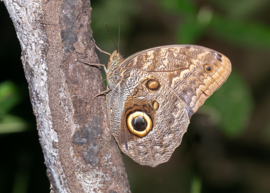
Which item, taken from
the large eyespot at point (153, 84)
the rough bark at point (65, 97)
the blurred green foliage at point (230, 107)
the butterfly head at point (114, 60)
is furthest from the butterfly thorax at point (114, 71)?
the blurred green foliage at point (230, 107)

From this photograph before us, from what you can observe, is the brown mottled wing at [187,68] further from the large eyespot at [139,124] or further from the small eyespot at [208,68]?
the large eyespot at [139,124]

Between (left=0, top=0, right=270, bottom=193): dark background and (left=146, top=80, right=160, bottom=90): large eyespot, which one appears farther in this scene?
(left=0, top=0, right=270, bottom=193): dark background

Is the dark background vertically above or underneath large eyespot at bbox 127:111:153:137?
above

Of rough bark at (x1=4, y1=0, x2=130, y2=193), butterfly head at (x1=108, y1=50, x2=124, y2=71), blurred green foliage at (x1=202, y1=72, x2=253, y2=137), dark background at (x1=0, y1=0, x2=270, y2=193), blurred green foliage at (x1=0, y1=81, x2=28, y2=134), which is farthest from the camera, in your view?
blurred green foliage at (x1=202, y1=72, x2=253, y2=137)

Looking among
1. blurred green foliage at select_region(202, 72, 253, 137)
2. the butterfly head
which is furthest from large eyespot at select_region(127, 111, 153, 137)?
blurred green foliage at select_region(202, 72, 253, 137)

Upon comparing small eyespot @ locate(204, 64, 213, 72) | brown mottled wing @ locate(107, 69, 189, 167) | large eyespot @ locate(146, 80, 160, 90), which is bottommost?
brown mottled wing @ locate(107, 69, 189, 167)

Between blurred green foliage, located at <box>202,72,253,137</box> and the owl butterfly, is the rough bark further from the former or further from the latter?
blurred green foliage, located at <box>202,72,253,137</box>

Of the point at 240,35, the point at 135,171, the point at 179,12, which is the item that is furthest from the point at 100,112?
the point at 135,171
